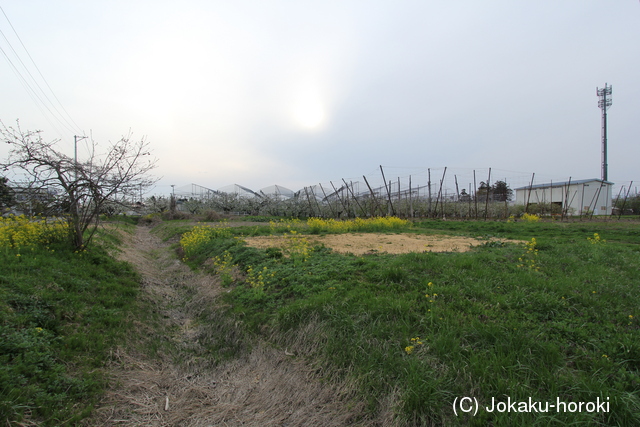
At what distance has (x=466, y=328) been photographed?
2590mm

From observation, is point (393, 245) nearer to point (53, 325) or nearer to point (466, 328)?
point (466, 328)

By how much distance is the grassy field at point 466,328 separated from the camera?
6.33 feet

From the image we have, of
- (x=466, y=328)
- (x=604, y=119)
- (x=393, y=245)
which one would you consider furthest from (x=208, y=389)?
(x=604, y=119)

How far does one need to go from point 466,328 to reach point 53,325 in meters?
4.52

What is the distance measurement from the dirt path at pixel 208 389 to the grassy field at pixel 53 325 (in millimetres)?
234

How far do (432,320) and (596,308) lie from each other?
1760 millimetres

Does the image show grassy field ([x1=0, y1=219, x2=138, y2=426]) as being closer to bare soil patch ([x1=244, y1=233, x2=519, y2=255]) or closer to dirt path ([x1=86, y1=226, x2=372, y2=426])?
dirt path ([x1=86, y1=226, x2=372, y2=426])

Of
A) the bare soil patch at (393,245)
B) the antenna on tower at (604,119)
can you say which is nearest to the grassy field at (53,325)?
the bare soil patch at (393,245)

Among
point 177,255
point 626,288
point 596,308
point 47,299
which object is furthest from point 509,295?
point 177,255

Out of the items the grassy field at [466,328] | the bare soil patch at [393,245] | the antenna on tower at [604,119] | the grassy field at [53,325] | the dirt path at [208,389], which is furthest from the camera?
the antenna on tower at [604,119]

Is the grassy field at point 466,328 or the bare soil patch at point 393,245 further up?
the bare soil patch at point 393,245

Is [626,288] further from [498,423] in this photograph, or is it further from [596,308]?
[498,423]

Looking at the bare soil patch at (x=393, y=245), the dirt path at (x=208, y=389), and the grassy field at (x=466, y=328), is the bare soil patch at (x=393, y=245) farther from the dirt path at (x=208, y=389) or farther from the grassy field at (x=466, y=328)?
the dirt path at (x=208, y=389)

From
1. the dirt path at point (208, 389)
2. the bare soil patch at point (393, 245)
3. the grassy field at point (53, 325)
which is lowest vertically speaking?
the dirt path at point (208, 389)
